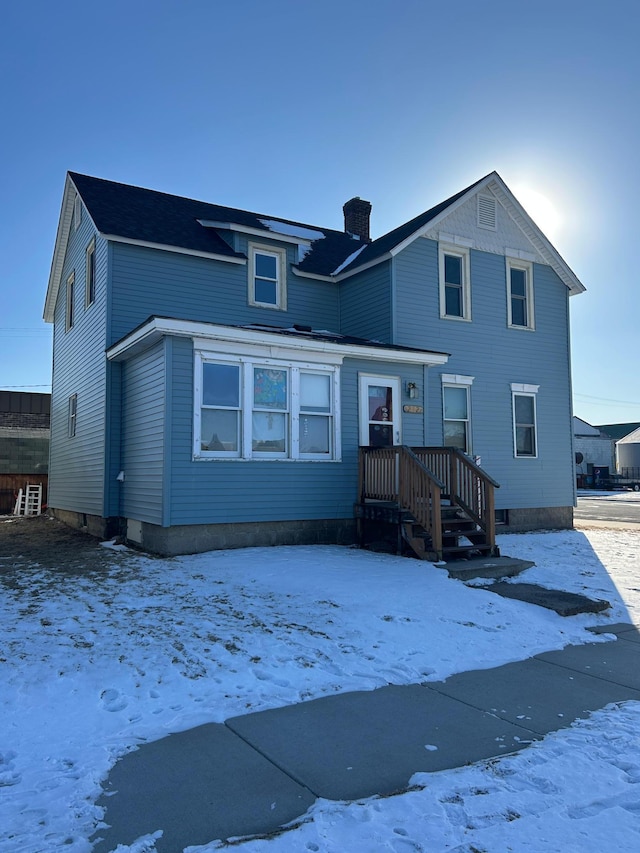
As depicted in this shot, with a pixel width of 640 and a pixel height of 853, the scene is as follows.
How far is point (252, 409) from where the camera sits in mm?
10758

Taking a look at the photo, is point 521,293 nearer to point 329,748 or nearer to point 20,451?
point 329,748

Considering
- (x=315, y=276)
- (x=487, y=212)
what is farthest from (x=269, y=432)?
(x=487, y=212)

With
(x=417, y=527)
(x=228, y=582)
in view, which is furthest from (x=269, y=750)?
(x=417, y=527)

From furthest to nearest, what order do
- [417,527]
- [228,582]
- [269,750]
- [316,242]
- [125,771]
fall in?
[316,242]
[417,527]
[228,582]
[269,750]
[125,771]

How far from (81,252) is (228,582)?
34.7 feet

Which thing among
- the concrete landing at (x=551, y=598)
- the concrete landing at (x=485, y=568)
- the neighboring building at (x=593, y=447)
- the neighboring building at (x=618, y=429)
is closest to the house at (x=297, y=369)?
the concrete landing at (x=485, y=568)

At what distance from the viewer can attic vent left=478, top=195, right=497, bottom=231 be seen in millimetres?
15594

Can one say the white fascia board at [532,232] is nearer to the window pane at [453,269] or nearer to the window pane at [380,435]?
the window pane at [453,269]

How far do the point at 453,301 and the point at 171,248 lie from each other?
657 cm

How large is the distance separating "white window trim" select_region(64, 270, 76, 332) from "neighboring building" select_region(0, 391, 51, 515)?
802cm

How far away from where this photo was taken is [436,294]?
14711mm

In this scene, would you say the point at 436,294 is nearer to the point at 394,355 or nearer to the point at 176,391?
the point at 394,355

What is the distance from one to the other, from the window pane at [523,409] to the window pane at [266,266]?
6625 mm

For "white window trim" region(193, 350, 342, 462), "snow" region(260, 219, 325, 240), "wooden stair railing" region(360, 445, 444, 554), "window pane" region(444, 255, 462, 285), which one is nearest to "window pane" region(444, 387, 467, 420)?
"window pane" region(444, 255, 462, 285)
